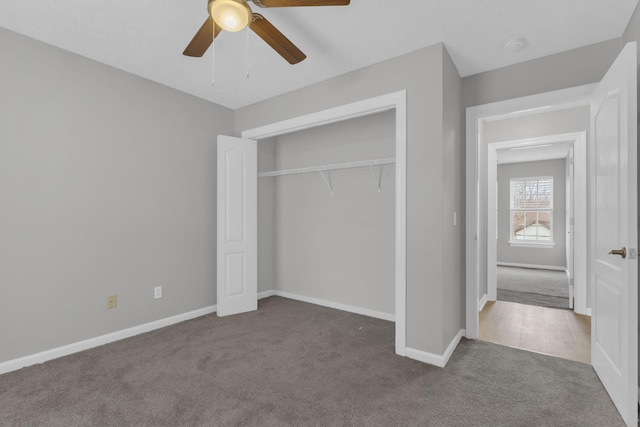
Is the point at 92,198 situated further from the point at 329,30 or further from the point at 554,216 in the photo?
the point at 554,216

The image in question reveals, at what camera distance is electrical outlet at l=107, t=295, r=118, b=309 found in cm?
294

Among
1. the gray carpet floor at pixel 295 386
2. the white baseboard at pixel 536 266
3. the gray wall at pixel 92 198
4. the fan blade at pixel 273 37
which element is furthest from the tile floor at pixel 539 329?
the white baseboard at pixel 536 266

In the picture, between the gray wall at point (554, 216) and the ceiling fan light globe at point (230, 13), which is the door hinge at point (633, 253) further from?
the gray wall at point (554, 216)

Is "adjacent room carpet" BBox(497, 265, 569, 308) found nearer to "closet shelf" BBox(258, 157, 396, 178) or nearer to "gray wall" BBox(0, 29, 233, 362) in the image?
"closet shelf" BBox(258, 157, 396, 178)

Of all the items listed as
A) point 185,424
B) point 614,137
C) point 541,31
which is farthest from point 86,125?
point 614,137

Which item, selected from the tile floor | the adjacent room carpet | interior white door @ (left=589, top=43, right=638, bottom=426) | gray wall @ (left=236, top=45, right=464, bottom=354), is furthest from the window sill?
gray wall @ (left=236, top=45, right=464, bottom=354)

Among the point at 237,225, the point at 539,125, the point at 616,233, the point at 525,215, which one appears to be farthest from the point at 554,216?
the point at 237,225

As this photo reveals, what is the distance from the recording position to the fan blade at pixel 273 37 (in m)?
1.74

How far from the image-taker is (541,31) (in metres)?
2.36

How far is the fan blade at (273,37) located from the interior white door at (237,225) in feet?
6.07

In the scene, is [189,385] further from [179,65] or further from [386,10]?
[386,10]

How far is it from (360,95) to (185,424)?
2824 millimetres

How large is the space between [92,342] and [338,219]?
8.99 feet

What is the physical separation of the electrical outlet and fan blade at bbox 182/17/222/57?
2.30m
